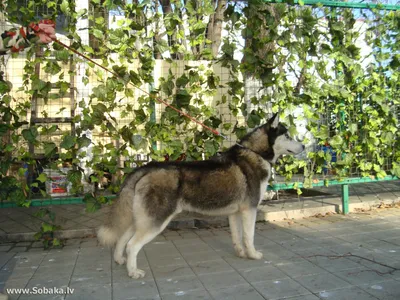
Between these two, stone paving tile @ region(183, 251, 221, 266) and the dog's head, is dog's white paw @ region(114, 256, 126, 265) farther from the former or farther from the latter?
the dog's head

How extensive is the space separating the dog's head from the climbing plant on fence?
0.96 m

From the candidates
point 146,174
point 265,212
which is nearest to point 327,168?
point 265,212

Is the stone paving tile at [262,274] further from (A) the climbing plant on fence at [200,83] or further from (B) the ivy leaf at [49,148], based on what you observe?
(B) the ivy leaf at [49,148]

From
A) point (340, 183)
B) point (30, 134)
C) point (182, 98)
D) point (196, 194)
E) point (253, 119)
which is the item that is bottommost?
point (340, 183)

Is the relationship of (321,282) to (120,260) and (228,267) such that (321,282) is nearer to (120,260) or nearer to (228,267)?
(228,267)

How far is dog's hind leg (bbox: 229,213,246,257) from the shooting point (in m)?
4.25

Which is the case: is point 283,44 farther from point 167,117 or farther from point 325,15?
point 167,117

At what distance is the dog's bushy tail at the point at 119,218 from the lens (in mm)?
3852

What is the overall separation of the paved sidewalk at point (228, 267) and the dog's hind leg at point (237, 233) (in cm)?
11

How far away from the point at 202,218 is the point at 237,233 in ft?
5.12

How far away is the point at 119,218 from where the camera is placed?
3.87 m

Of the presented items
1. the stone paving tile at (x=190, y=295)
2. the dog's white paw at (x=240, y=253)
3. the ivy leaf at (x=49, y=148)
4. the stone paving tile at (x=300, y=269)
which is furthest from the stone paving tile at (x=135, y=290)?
the ivy leaf at (x=49, y=148)

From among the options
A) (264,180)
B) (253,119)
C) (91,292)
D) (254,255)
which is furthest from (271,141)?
(91,292)

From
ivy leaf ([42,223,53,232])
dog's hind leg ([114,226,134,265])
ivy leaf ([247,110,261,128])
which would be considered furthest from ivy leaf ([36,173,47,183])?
ivy leaf ([247,110,261,128])
